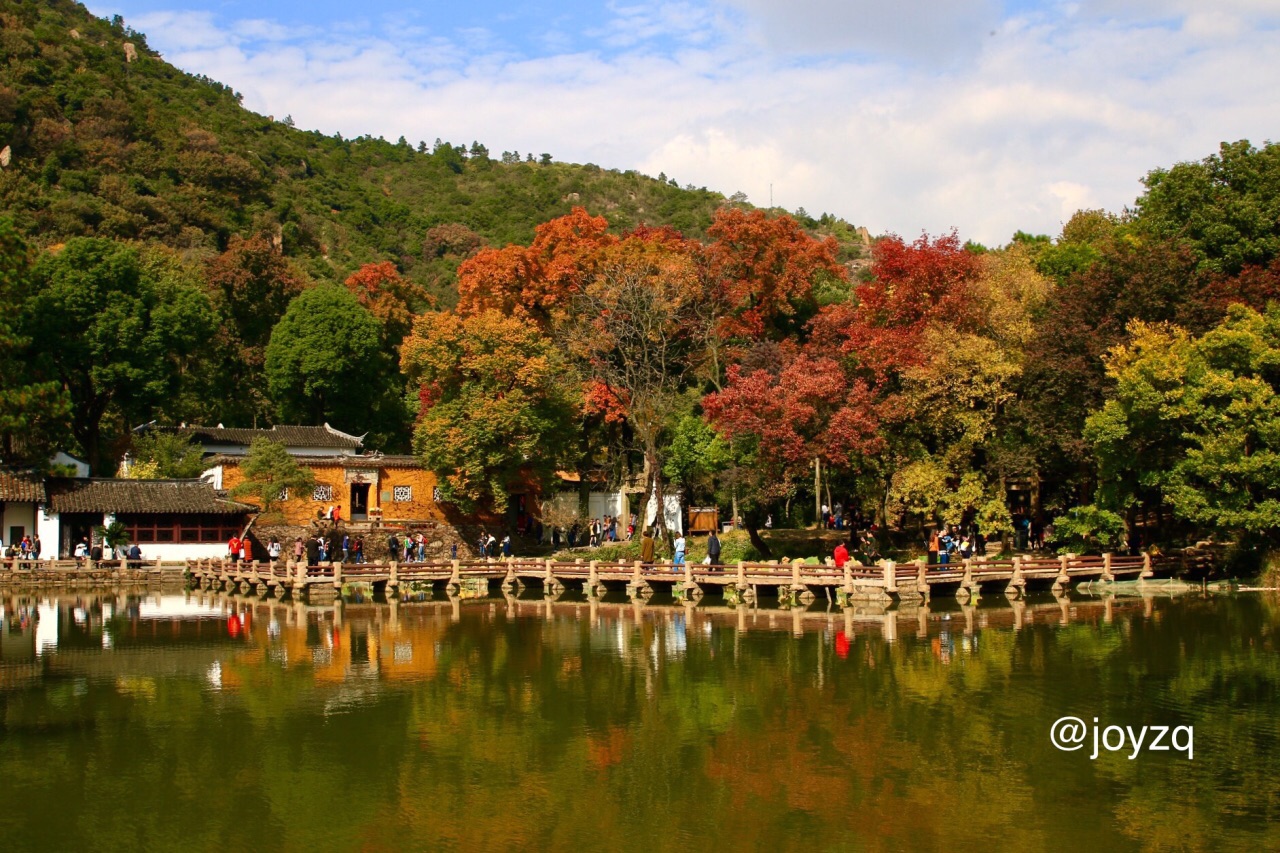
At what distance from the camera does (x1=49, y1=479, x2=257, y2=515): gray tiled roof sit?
39656mm

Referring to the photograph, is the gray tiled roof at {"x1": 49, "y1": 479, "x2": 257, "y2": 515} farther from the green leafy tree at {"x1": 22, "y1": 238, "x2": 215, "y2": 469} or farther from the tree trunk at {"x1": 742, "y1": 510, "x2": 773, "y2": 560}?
the tree trunk at {"x1": 742, "y1": 510, "x2": 773, "y2": 560}

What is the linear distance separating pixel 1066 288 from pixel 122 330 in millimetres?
34822

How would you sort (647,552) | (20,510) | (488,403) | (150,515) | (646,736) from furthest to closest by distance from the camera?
(488,403) < (150,515) < (20,510) < (647,552) < (646,736)

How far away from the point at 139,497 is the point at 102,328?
839 centimetres

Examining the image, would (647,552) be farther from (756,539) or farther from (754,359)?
(754,359)

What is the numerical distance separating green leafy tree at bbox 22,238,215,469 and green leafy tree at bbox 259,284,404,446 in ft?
21.3

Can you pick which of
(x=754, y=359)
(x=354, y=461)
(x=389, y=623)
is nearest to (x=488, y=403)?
(x=354, y=461)

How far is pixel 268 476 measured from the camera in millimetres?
42125

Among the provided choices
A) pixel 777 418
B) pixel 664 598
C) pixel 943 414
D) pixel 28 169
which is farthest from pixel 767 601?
pixel 28 169

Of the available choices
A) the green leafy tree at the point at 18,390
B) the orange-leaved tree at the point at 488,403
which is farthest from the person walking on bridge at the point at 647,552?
the green leafy tree at the point at 18,390

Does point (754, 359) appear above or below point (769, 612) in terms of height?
above

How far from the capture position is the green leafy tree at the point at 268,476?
137 ft

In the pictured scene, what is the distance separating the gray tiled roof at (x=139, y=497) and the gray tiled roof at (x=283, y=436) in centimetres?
648

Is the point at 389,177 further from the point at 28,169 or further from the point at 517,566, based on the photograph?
the point at 517,566
